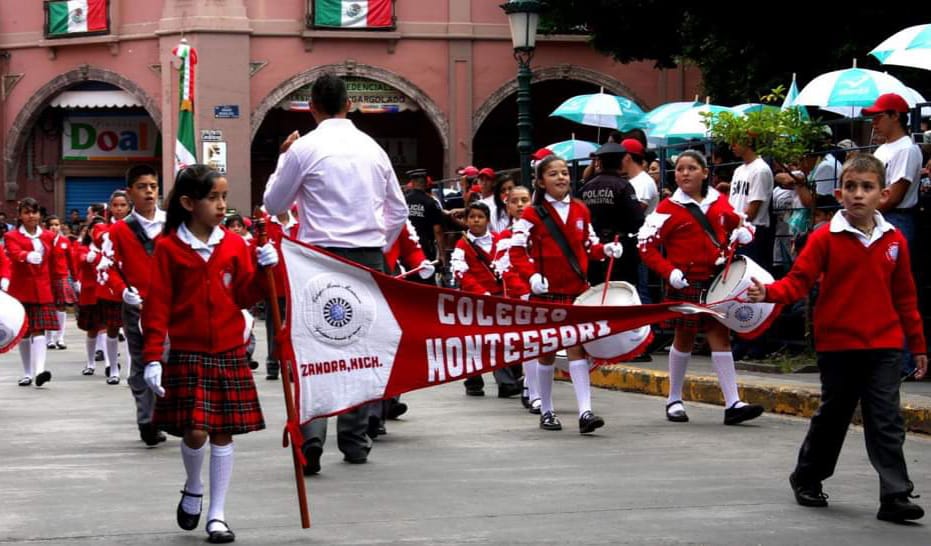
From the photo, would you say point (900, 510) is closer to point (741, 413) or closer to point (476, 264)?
point (741, 413)

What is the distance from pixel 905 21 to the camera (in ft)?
73.8

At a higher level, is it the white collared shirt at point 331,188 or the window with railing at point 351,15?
the window with railing at point 351,15

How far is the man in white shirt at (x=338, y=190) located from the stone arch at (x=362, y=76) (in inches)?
1161

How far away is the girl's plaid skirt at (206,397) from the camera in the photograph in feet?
24.4

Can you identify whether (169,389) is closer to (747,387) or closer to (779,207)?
(747,387)

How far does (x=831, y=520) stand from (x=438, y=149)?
36.1m

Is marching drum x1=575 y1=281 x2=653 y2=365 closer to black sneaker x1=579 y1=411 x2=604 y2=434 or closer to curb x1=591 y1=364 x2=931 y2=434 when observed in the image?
black sneaker x1=579 y1=411 x2=604 y2=434

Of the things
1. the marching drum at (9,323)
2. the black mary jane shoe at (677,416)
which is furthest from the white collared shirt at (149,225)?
the black mary jane shoe at (677,416)

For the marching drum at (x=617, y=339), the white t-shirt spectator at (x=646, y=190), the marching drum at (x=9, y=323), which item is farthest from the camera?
the white t-shirt spectator at (x=646, y=190)

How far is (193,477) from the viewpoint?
7383 millimetres

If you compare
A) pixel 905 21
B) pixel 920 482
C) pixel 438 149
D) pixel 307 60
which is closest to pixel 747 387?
pixel 920 482

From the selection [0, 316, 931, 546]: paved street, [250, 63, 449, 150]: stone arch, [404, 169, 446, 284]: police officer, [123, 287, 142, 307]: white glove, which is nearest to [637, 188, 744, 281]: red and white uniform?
[0, 316, 931, 546]: paved street

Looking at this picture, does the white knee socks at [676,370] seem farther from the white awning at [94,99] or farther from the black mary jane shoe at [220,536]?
the white awning at [94,99]

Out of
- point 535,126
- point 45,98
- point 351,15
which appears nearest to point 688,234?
point 351,15
